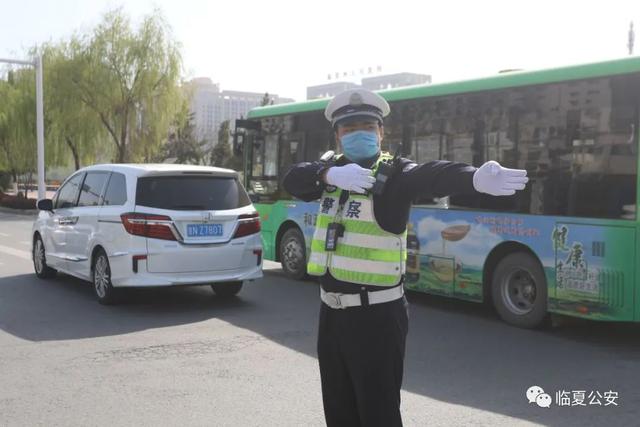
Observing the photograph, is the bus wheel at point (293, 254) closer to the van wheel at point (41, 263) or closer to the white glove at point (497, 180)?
the van wheel at point (41, 263)

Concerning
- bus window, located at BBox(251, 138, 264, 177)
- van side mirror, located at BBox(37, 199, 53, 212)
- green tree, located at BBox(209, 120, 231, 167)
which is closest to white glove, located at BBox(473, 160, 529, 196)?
van side mirror, located at BBox(37, 199, 53, 212)

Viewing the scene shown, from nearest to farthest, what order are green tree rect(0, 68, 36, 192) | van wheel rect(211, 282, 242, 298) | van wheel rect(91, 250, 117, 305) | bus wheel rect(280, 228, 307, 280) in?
van wheel rect(91, 250, 117, 305), van wheel rect(211, 282, 242, 298), bus wheel rect(280, 228, 307, 280), green tree rect(0, 68, 36, 192)

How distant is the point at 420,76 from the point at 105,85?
49255mm

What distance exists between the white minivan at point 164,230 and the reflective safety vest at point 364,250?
5.35 m

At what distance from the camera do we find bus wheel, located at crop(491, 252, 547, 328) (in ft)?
24.5

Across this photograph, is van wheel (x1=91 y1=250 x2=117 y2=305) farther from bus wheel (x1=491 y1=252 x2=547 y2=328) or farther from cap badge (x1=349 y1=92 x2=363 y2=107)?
cap badge (x1=349 y1=92 x2=363 y2=107)

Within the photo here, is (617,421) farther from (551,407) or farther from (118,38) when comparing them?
(118,38)

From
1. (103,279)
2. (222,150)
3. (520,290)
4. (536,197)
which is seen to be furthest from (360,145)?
(222,150)

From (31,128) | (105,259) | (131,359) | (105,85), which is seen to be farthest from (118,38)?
(131,359)

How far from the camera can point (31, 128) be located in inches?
1300

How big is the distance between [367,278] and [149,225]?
18.1 feet

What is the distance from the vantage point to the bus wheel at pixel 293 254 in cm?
1090

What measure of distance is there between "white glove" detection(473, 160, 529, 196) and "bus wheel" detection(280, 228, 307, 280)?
8225 millimetres

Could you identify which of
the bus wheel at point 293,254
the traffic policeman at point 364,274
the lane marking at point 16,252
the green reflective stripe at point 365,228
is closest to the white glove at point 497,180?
the traffic policeman at point 364,274
